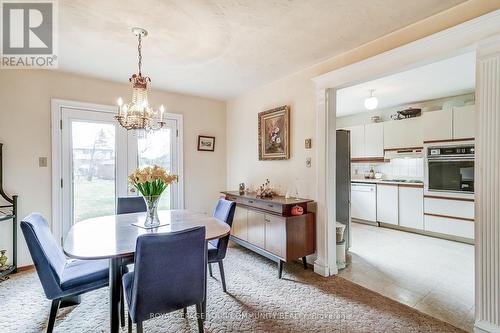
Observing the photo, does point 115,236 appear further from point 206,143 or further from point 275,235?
point 206,143

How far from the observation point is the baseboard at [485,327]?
1724 mm

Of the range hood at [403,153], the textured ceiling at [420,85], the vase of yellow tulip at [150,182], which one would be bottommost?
the vase of yellow tulip at [150,182]

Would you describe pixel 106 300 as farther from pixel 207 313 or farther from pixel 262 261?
pixel 262 261

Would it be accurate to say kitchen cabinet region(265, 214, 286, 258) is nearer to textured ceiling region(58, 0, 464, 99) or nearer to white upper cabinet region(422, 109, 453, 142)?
textured ceiling region(58, 0, 464, 99)

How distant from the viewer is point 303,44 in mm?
2471

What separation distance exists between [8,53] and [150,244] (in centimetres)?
272

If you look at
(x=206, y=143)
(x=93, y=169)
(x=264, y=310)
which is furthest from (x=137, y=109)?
(x=206, y=143)

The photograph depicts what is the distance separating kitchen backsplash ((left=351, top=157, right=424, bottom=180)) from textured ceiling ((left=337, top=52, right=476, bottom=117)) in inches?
46.6

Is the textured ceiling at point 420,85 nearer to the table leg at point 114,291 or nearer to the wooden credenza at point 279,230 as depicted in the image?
the wooden credenza at point 279,230

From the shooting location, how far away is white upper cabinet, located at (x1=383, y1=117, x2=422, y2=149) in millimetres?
4531

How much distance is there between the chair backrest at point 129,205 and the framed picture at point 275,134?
1814mm

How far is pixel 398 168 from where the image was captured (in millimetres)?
5281

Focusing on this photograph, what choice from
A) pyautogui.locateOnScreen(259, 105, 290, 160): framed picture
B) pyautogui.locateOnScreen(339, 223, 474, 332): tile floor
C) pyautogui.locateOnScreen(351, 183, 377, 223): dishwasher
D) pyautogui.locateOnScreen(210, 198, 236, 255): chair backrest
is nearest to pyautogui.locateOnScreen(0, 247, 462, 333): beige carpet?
pyautogui.locateOnScreen(339, 223, 474, 332): tile floor
